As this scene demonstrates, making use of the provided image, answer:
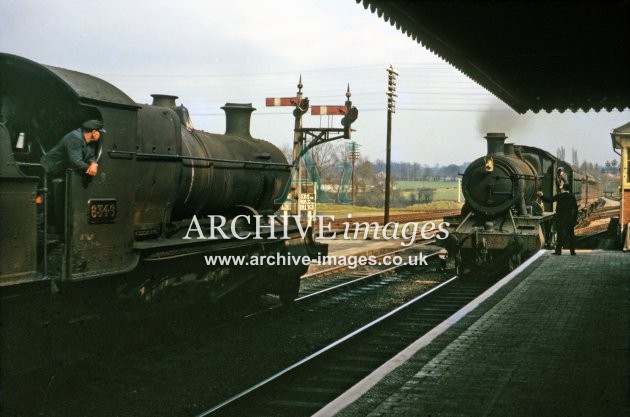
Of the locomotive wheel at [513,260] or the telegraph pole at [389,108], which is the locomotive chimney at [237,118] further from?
the telegraph pole at [389,108]

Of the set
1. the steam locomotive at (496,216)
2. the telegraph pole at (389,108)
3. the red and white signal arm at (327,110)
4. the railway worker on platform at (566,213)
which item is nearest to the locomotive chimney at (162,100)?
the steam locomotive at (496,216)

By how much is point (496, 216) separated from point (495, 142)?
197 cm

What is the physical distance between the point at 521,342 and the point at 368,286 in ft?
19.7

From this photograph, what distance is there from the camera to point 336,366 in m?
7.95

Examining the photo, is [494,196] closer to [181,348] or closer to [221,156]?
[221,156]

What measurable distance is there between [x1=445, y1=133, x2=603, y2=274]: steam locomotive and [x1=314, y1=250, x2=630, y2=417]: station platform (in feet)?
13.2

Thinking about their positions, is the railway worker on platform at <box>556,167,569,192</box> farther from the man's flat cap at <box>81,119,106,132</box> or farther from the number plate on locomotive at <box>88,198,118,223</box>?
the man's flat cap at <box>81,119,106,132</box>

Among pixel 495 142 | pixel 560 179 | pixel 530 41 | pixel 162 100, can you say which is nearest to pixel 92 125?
pixel 162 100

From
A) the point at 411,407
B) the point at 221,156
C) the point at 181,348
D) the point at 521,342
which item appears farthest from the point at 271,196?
the point at 411,407

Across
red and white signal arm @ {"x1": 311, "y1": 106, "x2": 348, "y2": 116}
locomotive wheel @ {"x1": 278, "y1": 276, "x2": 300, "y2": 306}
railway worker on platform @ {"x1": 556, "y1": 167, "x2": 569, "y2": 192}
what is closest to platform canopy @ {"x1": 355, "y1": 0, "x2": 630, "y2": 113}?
locomotive wheel @ {"x1": 278, "y1": 276, "x2": 300, "y2": 306}

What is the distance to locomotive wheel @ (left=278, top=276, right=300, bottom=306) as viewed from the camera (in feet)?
35.3

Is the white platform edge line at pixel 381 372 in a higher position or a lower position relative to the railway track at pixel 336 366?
higher

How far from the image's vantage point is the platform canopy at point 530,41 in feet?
16.7

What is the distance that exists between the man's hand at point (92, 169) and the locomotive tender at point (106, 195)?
8 cm
